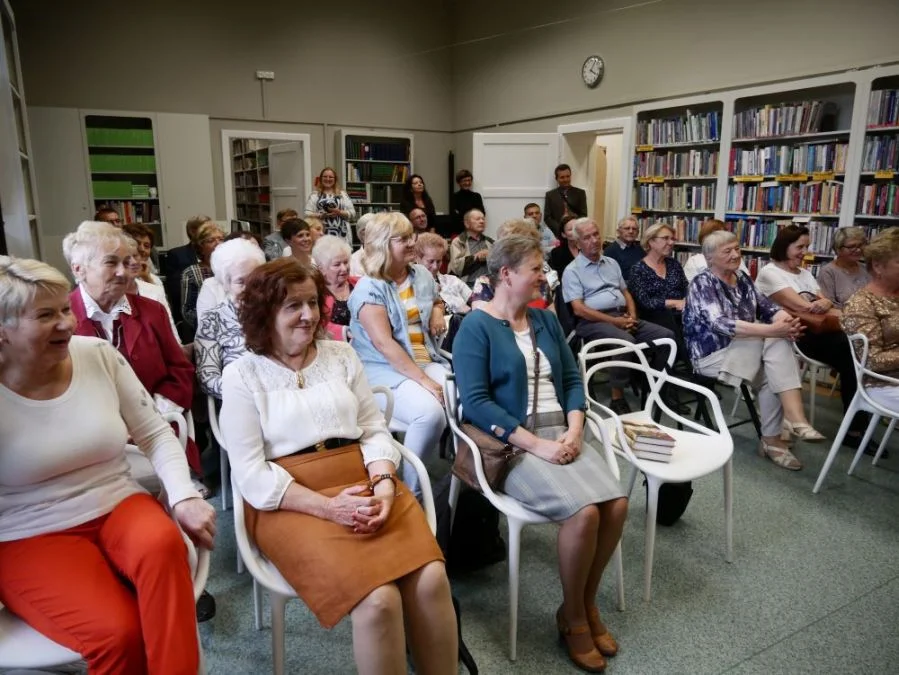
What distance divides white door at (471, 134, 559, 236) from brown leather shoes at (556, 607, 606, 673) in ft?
19.2

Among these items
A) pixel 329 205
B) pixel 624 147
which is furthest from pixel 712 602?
pixel 329 205

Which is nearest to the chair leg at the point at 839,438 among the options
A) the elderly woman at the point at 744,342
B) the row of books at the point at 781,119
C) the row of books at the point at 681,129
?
the elderly woman at the point at 744,342

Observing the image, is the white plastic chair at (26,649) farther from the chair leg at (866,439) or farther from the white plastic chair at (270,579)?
the chair leg at (866,439)

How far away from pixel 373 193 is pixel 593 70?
3.28m

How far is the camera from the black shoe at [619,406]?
13.2ft

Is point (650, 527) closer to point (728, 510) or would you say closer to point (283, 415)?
point (728, 510)

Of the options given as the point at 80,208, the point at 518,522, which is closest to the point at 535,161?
the point at 80,208

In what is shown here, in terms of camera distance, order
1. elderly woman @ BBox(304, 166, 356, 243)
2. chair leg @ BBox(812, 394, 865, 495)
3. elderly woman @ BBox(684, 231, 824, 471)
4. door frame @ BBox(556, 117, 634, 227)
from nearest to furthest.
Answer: chair leg @ BBox(812, 394, 865, 495)
elderly woman @ BBox(684, 231, 824, 471)
door frame @ BBox(556, 117, 634, 227)
elderly woman @ BBox(304, 166, 356, 243)

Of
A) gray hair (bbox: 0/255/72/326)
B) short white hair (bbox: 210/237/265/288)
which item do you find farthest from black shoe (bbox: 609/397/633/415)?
gray hair (bbox: 0/255/72/326)

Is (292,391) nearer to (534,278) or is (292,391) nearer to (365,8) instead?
(534,278)

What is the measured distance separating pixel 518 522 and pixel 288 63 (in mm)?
7521

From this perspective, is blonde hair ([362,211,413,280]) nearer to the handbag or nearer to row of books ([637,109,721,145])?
the handbag

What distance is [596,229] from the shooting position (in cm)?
414

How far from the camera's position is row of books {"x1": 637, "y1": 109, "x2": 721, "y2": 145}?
5.61 m
